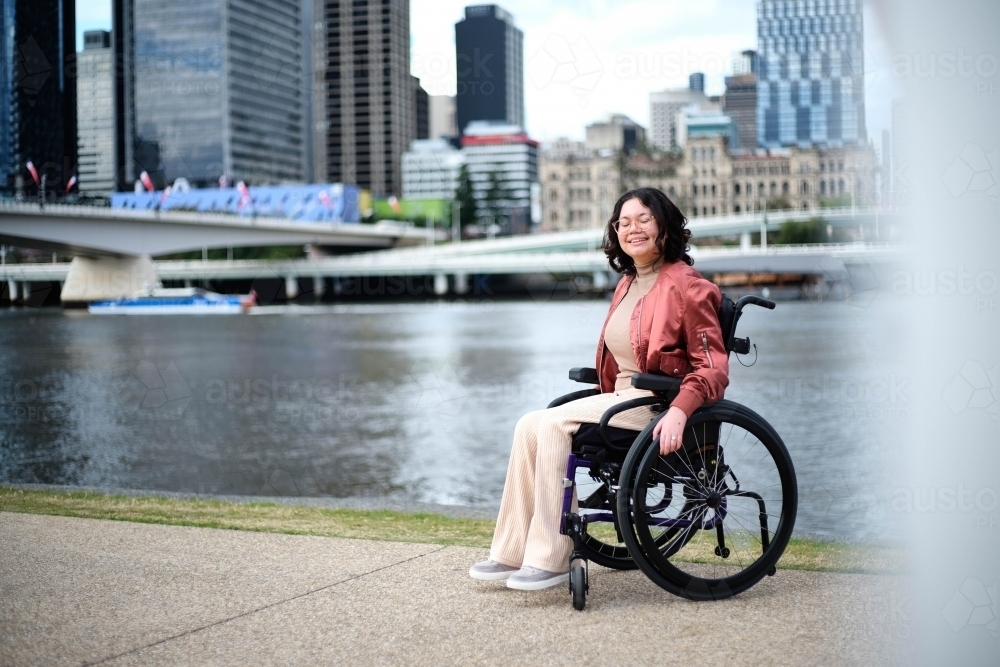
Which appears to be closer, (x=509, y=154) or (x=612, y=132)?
(x=612, y=132)

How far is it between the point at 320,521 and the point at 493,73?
362 ft

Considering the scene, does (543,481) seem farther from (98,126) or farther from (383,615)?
(98,126)

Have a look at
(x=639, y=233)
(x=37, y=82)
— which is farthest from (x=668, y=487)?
(x=37, y=82)

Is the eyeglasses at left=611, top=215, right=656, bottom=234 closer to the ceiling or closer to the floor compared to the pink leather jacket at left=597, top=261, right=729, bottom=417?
closer to the ceiling

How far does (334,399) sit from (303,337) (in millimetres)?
17398

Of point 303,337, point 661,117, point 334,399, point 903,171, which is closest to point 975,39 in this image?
point 903,171

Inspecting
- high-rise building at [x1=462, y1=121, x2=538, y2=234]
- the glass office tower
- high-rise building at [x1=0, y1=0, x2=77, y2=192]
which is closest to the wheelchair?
high-rise building at [x1=0, y1=0, x2=77, y2=192]

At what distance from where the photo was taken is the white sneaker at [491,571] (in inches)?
133

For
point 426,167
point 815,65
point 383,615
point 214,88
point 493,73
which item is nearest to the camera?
point 383,615

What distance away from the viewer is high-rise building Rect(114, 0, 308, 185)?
59.2 metres

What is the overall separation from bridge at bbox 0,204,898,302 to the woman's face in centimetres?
3455

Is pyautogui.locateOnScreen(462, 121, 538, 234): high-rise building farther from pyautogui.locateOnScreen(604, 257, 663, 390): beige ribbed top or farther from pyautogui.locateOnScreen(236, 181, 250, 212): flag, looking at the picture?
pyautogui.locateOnScreen(604, 257, 663, 390): beige ribbed top

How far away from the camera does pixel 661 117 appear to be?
15088 cm

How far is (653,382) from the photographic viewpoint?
3291 millimetres
